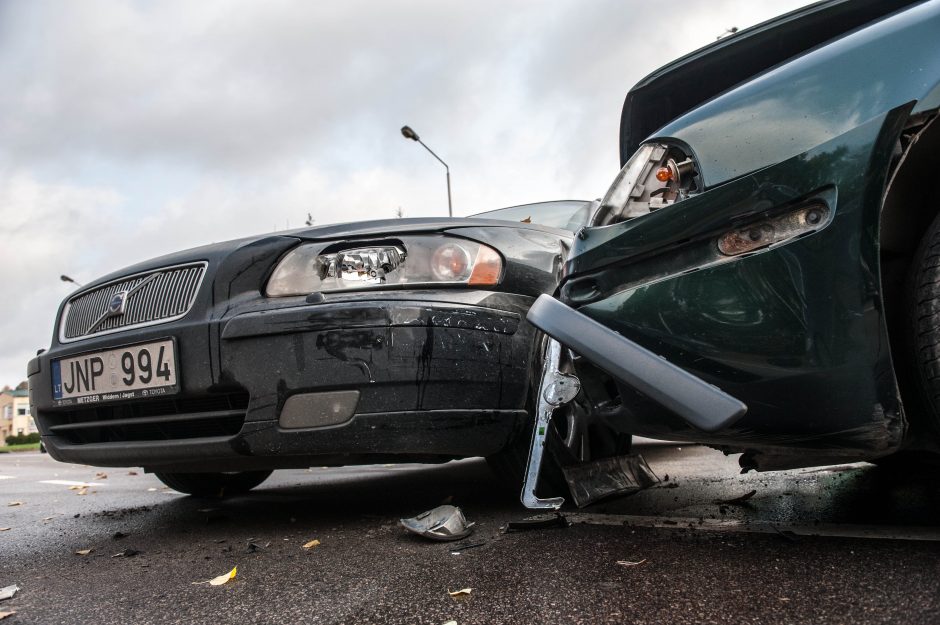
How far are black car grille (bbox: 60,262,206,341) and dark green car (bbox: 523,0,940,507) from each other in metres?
1.29

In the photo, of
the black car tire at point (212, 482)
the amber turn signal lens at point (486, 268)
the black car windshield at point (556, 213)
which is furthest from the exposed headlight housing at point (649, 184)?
the black car tire at point (212, 482)

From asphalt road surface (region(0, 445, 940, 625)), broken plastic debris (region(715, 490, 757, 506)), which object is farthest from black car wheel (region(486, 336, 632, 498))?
broken plastic debris (region(715, 490, 757, 506))

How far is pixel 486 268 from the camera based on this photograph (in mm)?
2316

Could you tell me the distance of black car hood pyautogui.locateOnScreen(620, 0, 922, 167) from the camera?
1834 mm

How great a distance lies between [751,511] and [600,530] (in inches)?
21.5

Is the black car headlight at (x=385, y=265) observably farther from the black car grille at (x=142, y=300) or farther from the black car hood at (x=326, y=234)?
the black car grille at (x=142, y=300)

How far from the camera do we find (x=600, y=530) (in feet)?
6.79

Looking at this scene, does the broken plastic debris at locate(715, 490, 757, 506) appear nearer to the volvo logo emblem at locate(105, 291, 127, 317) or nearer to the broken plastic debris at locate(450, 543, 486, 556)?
the broken plastic debris at locate(450, 543, 486, 556)

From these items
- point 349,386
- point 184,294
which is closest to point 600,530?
point 349,386

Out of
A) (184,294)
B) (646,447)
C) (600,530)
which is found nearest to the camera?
(600,530)

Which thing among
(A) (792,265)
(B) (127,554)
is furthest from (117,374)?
(A) (792,265)

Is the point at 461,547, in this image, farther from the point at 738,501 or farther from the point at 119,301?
the point at 119,301

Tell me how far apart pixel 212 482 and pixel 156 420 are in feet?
4.43

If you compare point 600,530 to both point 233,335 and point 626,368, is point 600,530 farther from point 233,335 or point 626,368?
point 233,335
